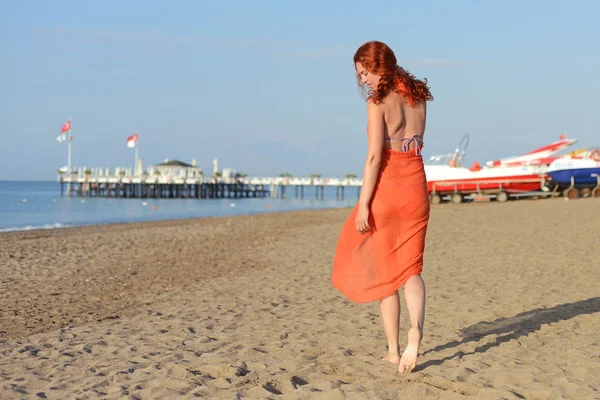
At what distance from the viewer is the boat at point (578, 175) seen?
26.5 meters

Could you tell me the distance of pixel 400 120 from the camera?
3494 millimetres

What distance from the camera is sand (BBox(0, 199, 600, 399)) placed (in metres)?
3.41

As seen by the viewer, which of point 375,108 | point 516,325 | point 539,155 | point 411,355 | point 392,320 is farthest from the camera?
point 539,155

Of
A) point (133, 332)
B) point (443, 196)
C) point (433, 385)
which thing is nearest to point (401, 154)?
point (433, 385)

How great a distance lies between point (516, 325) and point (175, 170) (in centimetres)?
6405

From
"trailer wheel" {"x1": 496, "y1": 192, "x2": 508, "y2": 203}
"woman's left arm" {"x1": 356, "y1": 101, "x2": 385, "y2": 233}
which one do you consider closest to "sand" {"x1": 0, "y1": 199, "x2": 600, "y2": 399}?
"woman's left arm" {"x1": 356, "y1": 101, "x2": 385, "y2": 233}

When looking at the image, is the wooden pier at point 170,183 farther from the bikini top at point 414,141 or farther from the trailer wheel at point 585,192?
the bikini top at point 414,141

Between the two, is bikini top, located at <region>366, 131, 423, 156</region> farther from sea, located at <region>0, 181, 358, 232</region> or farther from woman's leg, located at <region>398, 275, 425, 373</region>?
sea, located at <region>0, 181, 358, 232</region>

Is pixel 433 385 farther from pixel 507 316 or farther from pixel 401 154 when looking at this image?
pixel 507 316

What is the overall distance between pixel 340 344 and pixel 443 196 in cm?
2572

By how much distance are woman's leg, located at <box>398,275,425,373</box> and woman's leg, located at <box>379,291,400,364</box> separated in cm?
9

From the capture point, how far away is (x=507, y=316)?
5219mm

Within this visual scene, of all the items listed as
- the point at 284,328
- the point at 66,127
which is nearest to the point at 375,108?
the point at 284,328

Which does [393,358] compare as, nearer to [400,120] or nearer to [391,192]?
[391,192]
